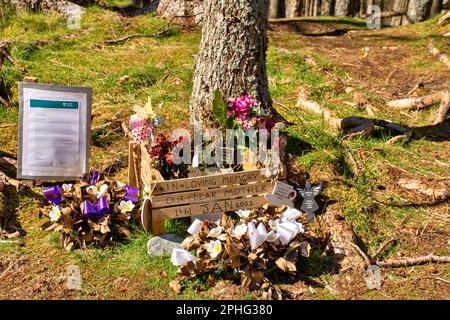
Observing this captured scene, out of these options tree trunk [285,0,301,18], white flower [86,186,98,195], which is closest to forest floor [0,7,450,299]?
white flower [86,186,98,195]

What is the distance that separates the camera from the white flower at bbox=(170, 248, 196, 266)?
4117 millimetres

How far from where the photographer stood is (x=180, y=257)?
4129 mm

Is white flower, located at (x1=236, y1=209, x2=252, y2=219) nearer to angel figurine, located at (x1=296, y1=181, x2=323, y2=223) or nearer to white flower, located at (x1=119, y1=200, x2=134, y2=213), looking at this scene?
angel figurine, located at (x1=296, y1=181, x2=323, y2=223)

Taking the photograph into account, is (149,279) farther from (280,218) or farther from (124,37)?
(124,37)

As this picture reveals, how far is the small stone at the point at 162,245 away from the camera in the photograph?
441 centimetres

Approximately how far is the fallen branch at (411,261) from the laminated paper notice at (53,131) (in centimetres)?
255

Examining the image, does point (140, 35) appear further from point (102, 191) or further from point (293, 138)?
point (102, 191)

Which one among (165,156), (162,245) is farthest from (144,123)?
(162,245)

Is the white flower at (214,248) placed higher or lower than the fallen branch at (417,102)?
lower

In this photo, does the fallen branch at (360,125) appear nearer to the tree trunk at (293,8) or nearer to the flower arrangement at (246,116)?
the flower arrangement at (246,116)

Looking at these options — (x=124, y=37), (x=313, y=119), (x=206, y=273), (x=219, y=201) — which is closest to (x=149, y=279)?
(x=206, y=273)

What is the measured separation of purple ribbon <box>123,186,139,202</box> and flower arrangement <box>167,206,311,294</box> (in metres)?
0.67

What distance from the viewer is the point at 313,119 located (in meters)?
6.75

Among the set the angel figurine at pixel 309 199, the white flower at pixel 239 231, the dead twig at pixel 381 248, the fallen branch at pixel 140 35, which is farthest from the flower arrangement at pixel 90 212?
the fallen branch at pixel 140 35
